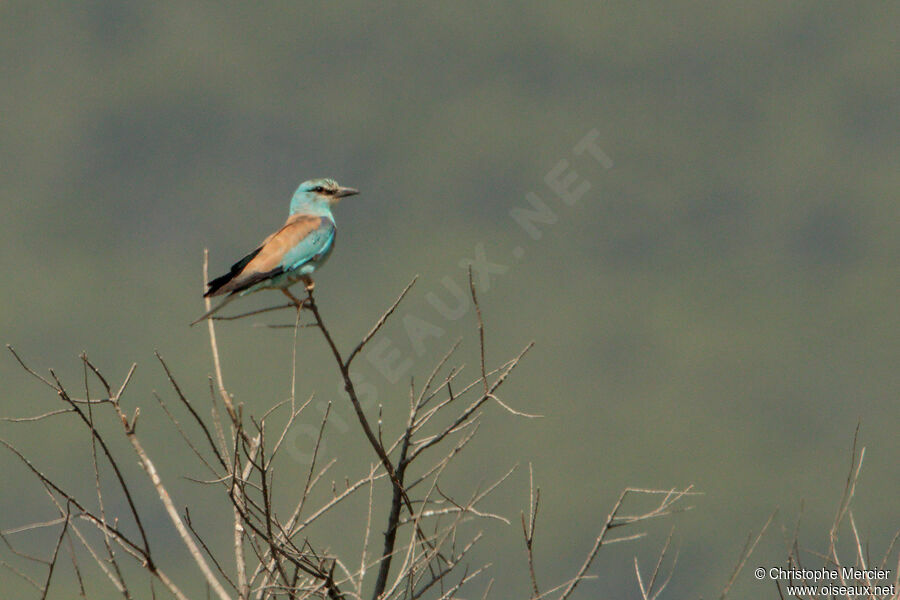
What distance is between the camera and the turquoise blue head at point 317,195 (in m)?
10.7

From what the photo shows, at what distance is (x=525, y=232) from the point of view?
144 m

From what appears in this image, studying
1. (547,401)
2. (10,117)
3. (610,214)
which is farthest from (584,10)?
(547,401)

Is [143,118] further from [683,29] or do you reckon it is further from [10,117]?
[683,29]

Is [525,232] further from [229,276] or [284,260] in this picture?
Answer: [229,276]

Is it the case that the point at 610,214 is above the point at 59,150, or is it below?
below

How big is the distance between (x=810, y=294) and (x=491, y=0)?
75.9 metres

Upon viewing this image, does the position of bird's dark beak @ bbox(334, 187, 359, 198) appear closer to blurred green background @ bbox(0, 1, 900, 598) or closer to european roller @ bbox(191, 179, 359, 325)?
european roller @ bbox(191, 179, 359, 325)

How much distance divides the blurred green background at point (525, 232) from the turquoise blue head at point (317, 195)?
210 ft

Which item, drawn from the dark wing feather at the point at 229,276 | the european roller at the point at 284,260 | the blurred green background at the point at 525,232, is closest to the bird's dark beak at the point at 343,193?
the european roller at the point at 284,260

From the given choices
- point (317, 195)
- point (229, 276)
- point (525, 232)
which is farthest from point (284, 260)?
point (525, 232)

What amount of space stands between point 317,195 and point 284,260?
165 centimetres

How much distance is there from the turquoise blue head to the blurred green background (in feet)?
210

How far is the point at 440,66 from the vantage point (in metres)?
181

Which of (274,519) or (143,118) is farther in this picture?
(143,118)
